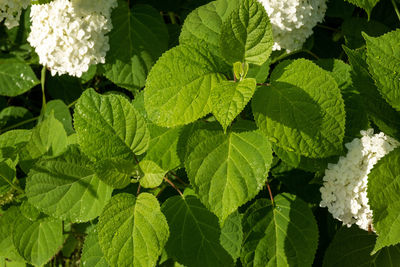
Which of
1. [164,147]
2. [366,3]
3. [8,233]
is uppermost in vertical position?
[366,3]

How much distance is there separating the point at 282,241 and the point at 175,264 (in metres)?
0.61

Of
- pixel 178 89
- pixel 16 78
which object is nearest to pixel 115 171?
pixel 178 89

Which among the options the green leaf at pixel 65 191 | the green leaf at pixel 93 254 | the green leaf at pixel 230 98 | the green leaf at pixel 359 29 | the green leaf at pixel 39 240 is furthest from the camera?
the green leaf at pixel 359 29

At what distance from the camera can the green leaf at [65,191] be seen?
65.6 inches

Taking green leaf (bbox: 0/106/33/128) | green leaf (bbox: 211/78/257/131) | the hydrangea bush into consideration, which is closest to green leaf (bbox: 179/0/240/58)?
the hydrangea bush

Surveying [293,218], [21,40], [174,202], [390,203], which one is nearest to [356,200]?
[390,203]

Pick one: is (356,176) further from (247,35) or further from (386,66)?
(247,35)

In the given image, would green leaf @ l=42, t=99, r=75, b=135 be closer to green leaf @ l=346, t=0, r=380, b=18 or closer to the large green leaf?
the large green leaf

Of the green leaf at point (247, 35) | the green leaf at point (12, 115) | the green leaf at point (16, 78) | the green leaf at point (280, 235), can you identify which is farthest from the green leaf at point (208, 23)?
the green leaf at point (12, 115)

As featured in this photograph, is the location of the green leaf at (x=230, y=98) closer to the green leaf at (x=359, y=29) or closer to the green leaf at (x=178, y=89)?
the green leaf at (x=178, y=89)

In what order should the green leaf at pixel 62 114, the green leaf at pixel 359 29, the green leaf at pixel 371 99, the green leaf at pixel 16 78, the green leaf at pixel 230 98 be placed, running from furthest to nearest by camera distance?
the green leaf at pixel 16 78
the green leaf at pixel 62 114
the green leaf at pixel 359 29
the green leaf at pixel 371 99
the green leaf at pixel 230 98

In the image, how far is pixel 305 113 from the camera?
1.45 metres

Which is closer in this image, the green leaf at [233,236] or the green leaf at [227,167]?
the green leaf at [227,167]

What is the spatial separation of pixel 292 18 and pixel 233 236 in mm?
924
